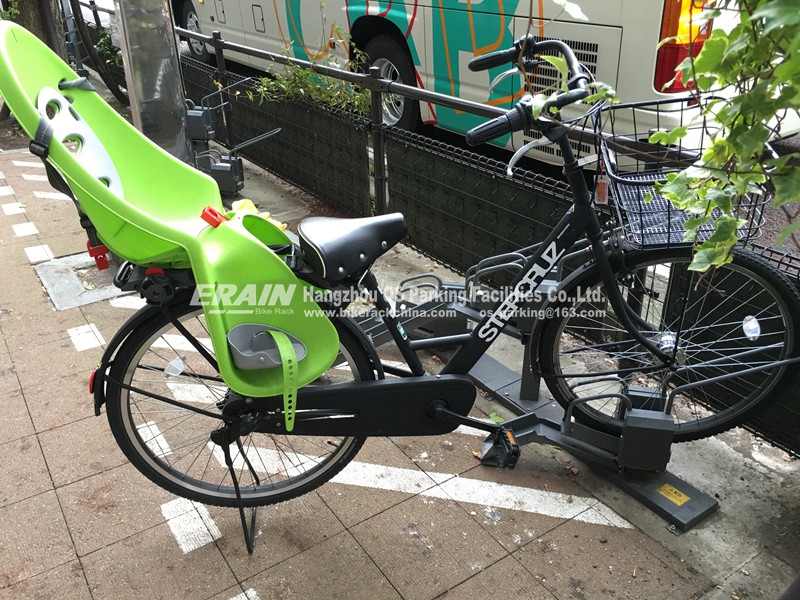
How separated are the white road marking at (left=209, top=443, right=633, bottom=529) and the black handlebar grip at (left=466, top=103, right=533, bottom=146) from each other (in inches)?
58.3

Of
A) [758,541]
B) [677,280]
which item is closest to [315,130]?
[677,280]

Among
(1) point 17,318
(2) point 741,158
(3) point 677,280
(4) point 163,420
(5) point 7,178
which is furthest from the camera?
(5) point 7,178

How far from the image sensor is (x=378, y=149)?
14.9 feet

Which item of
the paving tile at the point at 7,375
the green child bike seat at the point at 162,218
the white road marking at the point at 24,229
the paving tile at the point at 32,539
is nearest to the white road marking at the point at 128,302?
the paving tile at the point at 7,375

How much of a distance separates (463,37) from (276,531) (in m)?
4.53

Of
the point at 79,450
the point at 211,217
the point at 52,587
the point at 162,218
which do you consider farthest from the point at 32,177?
the point at 211,217

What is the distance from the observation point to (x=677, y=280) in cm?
292

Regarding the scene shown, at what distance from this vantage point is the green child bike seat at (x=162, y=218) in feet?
6.68

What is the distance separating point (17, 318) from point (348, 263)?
2885mm

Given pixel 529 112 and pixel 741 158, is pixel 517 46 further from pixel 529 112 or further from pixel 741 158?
pixel 741 158

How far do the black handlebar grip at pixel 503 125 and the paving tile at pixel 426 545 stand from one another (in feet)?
4.88

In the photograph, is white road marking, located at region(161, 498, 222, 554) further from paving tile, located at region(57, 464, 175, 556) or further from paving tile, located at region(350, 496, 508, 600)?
paving tile, located at region(350, 496, 508, 600)

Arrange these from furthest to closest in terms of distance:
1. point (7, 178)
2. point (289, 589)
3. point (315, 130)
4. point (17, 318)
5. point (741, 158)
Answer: point (7, 178) → point (315, 130) → point (17, 318) → point (289, 589) → point (741, 158)

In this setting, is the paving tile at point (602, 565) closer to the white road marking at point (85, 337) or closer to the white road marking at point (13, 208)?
the white road marking at point (85, 337)
